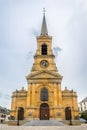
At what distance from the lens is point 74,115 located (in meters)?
40.0

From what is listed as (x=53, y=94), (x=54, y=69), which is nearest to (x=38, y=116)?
(x=53, y=94)

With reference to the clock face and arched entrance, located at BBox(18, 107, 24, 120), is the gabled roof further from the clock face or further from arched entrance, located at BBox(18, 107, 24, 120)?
arched entrance, located at BBox(18, 107, 24, 120)

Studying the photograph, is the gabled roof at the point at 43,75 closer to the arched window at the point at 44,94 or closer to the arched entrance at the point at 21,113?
the arched window at the point at 44,94

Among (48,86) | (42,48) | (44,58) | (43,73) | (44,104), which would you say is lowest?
(44,104)

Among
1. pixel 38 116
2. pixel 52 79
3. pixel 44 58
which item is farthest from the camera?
pixel 44 58

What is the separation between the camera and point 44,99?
40562 mm

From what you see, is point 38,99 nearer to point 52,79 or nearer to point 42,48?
point 52,79

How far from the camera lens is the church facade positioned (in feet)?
130

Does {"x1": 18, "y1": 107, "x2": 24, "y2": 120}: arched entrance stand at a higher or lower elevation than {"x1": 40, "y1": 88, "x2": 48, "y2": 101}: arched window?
lower

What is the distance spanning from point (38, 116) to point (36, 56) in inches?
586

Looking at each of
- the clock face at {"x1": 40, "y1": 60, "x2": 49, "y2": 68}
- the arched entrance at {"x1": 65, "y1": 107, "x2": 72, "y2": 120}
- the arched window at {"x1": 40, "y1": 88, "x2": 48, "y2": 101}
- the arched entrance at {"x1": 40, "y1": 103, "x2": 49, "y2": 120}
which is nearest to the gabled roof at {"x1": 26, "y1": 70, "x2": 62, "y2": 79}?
the clock face at {"x1": 40, "y1": 60, "x2": 49, "y2": 68}

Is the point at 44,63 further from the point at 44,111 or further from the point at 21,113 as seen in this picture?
the point at 21,113

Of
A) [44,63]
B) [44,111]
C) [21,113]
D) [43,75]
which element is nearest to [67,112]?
[44,111]

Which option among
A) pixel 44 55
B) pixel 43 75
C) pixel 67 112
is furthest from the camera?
pixel 44 55
